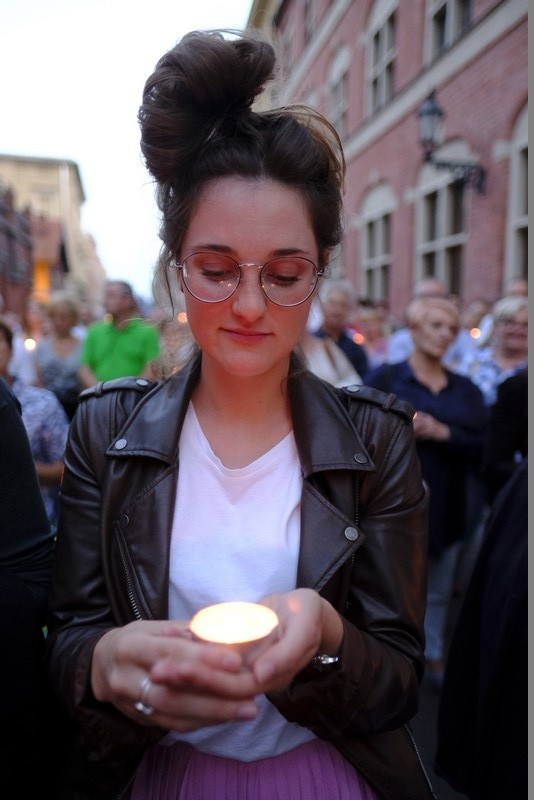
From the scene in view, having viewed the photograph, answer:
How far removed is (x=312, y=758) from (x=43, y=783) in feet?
1.80

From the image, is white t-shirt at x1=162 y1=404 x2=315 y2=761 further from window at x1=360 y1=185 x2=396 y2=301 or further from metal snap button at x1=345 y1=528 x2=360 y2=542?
window at x1=360 y1=185 x2=396 y2=301

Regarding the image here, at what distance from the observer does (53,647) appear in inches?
47.3

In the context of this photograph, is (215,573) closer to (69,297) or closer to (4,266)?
(69,297)

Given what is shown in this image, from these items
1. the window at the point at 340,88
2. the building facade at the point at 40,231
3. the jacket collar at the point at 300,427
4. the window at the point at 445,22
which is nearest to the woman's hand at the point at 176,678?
the jacket collar at the point at 300,427

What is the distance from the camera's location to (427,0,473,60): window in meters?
9.12

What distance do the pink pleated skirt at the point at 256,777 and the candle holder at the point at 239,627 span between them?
1.64 ft

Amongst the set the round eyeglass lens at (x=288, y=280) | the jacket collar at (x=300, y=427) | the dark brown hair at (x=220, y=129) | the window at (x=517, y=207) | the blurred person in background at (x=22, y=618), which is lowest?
the blurred person in background at (x=22, y=618)

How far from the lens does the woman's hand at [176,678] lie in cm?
83

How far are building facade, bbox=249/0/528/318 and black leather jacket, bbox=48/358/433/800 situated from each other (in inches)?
142

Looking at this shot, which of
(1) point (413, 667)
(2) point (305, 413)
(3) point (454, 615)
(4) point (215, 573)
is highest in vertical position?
(2) point (305, 413)

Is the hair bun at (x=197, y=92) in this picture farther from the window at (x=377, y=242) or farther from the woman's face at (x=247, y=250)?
the window at (x=377, y=242)

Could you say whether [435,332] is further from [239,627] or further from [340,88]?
[340,88]

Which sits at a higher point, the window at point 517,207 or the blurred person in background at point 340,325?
the window at point 517,207

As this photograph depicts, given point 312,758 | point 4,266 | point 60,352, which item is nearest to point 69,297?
point 60,352
